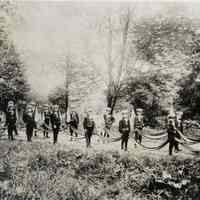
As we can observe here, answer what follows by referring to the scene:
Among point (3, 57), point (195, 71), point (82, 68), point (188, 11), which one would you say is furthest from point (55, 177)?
point (188, 11)

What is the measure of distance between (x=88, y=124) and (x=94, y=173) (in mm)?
553

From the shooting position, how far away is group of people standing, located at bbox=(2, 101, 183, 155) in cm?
377

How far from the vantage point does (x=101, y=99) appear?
399 centimetres

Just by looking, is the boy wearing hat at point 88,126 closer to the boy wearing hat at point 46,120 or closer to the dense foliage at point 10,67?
the boy wearing hat at point 46,120

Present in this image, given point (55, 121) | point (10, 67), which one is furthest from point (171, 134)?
point (10, 67)

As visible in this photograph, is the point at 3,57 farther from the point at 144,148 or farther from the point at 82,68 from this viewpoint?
the point at 144,148

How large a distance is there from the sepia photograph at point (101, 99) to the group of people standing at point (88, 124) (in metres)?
0.01

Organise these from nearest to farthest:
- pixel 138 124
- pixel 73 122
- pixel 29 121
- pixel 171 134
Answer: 1. pixel 171 134
2. pixel 138 124
3. pixel 73 122
4. pixel 29 121

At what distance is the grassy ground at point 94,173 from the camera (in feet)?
12.2

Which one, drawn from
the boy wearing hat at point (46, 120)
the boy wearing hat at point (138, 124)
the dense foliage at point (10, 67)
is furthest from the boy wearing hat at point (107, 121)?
the dense foliage at point (10, 67)

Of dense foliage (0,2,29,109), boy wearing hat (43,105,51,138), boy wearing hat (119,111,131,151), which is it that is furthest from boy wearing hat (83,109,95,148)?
dense foliage (0,2,29,109)

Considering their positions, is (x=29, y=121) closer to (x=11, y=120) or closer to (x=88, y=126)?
(x=11, y=120)

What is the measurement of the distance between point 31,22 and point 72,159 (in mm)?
1672

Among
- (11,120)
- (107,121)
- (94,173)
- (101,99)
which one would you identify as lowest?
(94,173)
